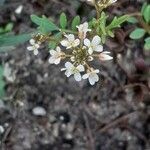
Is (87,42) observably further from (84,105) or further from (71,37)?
(84,105)

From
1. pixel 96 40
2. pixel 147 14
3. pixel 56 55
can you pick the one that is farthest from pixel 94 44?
pixel 147 14

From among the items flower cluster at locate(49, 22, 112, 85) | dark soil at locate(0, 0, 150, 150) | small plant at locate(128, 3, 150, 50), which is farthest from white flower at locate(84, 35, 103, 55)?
dark soil at locate(0, 0, 150, 150)

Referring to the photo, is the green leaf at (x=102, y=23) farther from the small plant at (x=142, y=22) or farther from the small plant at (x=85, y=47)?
the small plant at (x=142, y=22)

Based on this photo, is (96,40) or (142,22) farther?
(142,22)

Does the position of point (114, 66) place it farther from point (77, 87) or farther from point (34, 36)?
point (34, 36)

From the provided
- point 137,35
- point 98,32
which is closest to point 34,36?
point 98,32

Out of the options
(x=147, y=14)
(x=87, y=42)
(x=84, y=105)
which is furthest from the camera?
(x=84, y=105)

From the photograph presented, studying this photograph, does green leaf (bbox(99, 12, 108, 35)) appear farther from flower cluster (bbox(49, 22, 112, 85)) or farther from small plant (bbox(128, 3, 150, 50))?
small plant (bbox(128, 3, 150, 50))

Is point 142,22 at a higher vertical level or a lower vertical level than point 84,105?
higher
